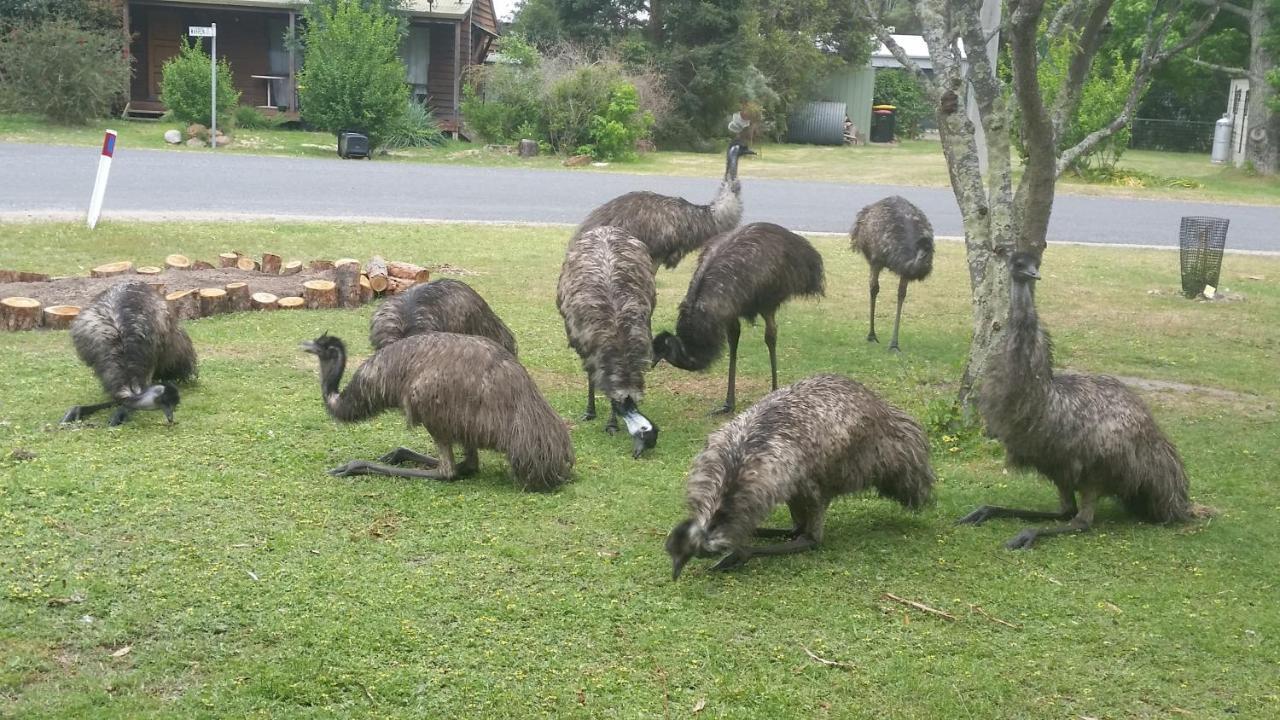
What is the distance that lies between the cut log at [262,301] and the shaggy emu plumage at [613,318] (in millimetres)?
3694

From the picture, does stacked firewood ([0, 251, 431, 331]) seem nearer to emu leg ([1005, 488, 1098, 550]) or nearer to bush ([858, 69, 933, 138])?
emu leg ([1005, 488, 1098, 550])

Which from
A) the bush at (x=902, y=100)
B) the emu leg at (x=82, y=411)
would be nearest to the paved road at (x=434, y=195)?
the emu leg at (x=82, y=411)

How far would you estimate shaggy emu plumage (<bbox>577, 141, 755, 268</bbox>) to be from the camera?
11297 mm

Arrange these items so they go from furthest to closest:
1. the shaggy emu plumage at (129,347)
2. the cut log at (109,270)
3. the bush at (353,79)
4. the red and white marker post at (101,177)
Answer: the bush at (353,79) < the red and white marker post at (101,177) < the cut log at (109,270) < the shaggy emu plumage at (129,347)

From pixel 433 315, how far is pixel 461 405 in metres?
1.45

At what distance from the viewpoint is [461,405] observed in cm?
666

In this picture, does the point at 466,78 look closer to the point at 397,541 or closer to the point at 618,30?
the point at 618,30

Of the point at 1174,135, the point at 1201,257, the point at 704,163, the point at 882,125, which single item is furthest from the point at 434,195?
the point at 1174,135

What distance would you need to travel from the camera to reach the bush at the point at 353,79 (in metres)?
29.0

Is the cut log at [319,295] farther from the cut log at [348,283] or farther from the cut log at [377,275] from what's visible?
the cut log at [377,275]

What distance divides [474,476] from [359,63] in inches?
952

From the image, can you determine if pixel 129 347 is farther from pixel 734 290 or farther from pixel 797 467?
pixel 797 467

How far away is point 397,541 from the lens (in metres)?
6.09

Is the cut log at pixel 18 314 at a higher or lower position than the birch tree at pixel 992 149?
lower
